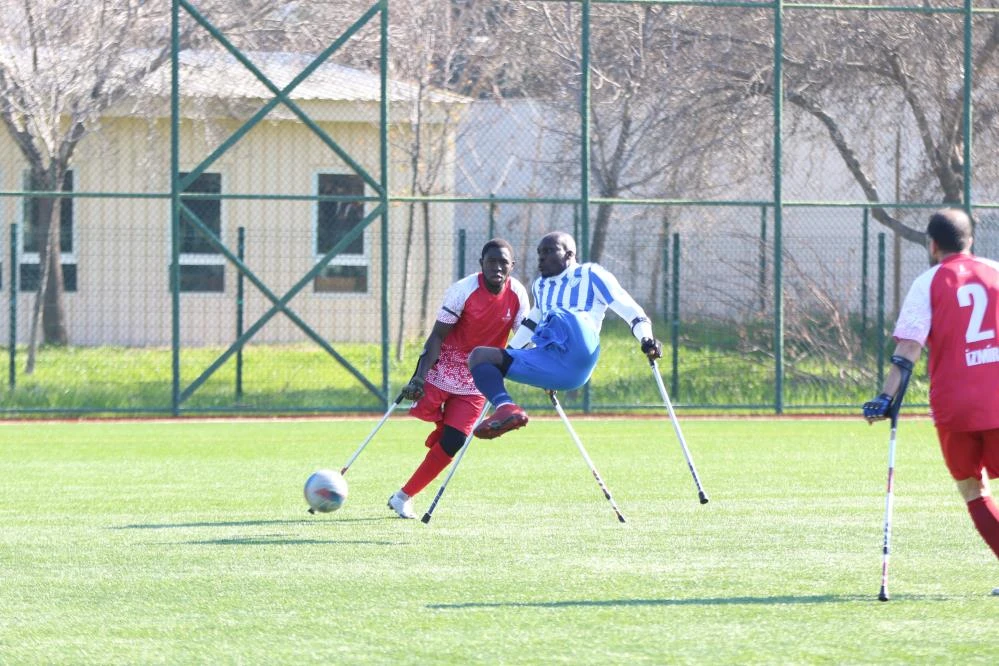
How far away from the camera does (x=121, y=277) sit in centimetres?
2158

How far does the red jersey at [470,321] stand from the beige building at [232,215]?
342 inches

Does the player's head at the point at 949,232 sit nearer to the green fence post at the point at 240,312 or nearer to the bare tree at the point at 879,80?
the green fence post at the point at 240,312

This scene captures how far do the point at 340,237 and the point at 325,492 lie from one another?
1214 centimetres

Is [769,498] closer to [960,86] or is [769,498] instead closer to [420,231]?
[960,86]

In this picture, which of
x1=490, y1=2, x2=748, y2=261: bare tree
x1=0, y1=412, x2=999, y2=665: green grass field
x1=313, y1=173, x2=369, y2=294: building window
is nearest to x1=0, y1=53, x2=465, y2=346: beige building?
x1=313, y1=173, x2=369, y2=294: building window

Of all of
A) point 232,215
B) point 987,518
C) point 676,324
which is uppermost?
point 232,215

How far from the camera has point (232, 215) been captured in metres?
22.7

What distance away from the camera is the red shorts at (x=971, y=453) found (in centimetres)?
724

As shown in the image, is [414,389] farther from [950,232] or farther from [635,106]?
[635,106]

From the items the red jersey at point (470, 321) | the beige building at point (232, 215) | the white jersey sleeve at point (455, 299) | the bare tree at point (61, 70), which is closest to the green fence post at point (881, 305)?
the beige building at point (232, 215)

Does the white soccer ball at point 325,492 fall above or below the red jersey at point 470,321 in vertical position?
below

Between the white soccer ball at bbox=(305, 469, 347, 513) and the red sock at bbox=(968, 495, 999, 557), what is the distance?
3922mm

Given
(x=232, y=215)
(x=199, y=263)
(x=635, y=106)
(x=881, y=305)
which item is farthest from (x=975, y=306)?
(x=232, y=215)

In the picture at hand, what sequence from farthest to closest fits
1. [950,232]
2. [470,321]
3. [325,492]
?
1. [470,321]
2. [325,492]
3. [950,232]
